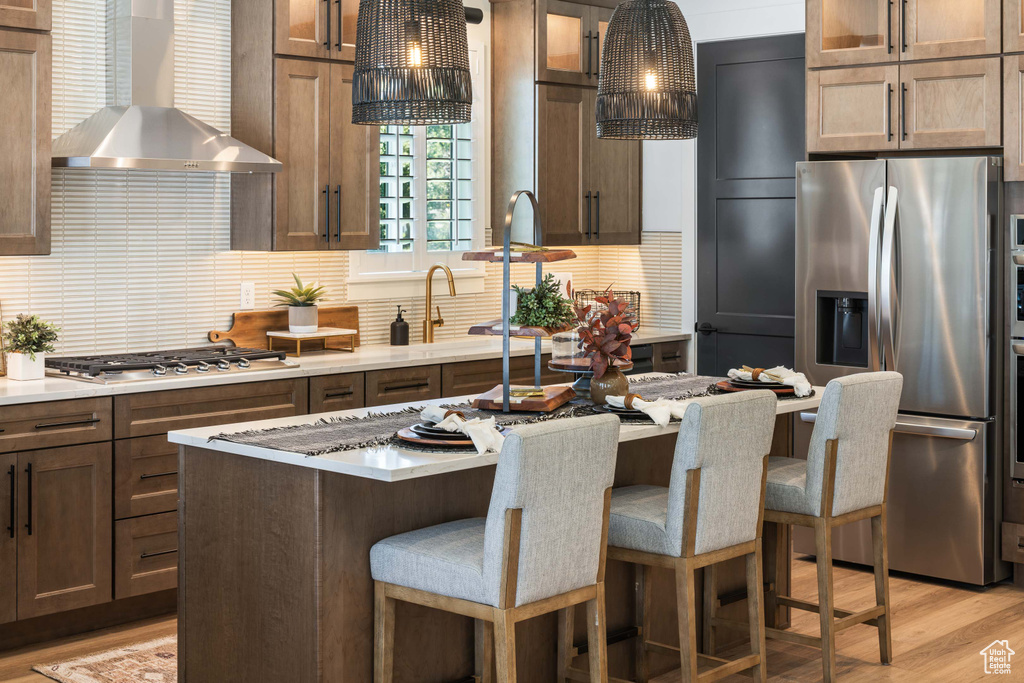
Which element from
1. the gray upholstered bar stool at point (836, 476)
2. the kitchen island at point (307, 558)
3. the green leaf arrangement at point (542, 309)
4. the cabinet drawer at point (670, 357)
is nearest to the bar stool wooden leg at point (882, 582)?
the gray upholstered bar stool at point (836, 476)

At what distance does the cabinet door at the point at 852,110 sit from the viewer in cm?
505

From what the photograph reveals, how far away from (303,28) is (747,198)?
2581 mm

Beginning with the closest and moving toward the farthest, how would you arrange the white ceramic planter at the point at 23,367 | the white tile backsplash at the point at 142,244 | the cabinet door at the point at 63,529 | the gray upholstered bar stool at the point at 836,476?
the gray upholstered bar stool at the point at 836,476 → the cabinet door at the point at 63,529 → the white ceramic planter at the point at 23,367 → the white tile backsplash at the point at 142,244

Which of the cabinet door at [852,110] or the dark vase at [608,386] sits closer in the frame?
the dark vase at [608,386]

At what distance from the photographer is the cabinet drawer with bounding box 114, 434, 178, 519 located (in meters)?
4.30

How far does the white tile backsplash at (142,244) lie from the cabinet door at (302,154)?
1.23 feet

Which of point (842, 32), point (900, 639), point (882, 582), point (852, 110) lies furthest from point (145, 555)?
point (842, 32)

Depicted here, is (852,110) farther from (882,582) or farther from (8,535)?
(8,535)

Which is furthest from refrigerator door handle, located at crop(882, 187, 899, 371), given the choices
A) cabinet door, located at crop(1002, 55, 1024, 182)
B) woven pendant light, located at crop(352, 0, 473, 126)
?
woven pendant light, located at crop(352, 0, 473, 126)

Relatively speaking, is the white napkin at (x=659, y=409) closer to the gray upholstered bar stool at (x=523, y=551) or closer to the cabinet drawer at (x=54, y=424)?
the gray upholstered bar stool at (x=523, y=551)

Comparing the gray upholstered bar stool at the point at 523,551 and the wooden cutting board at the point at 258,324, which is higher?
the wooden cutting board at the point at 258,324

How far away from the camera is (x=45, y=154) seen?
13.9 ft

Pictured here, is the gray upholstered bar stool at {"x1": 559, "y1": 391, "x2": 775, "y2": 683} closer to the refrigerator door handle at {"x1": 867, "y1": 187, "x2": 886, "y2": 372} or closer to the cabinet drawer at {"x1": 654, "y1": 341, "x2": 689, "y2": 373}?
the refrigerator door handle at {"x1": 867, "y1": 187, "x2": 886, "y2": 372}

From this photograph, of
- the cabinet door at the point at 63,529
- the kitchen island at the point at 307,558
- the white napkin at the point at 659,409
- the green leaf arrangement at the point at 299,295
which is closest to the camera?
the kitchen island at the point at 307,558
